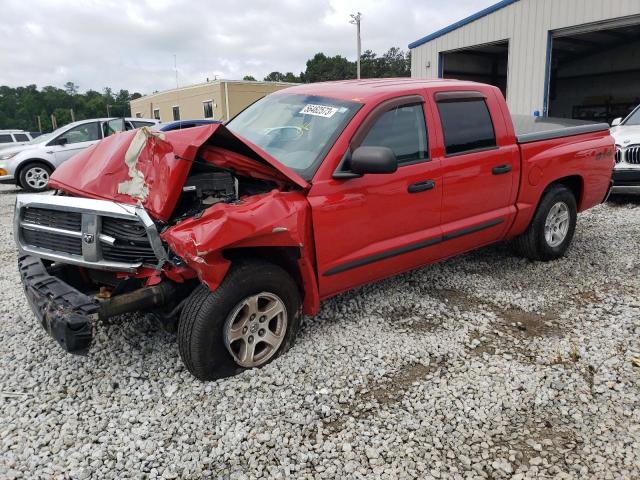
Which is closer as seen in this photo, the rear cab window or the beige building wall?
the rear cab window

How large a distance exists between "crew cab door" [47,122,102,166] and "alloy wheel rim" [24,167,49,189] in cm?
39

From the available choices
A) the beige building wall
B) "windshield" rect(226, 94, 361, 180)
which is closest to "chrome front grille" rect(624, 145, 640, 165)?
"windshield" rect(226, 94, 361, 180)

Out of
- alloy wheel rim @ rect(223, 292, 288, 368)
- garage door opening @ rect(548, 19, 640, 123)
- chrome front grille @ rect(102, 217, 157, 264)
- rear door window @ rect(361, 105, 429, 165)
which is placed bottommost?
alloy wheel rim @ rect(223, 292, 288, 368)

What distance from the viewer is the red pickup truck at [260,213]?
287cm

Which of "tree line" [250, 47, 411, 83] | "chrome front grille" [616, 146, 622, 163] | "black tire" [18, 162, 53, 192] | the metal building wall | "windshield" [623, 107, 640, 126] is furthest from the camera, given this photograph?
"tree line" [250, 47, 411, 83]

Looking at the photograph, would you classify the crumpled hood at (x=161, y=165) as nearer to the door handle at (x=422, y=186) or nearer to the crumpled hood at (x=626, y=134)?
the door handle at (x=422, y=186)

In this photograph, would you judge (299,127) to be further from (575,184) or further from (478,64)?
(478,64)

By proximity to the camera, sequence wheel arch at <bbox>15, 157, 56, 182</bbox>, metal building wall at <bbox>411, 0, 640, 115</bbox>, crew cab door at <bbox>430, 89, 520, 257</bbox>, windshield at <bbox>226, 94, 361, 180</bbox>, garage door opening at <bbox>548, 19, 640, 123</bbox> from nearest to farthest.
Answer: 1. windshield at <bbox>226, 94, 361, 180</bbox>
2. crew cab door at <bbox>430, 89, 520, 257</bbox>
3. wheel arch at <bbox>15, 157, 56, 182</bbox>
4. metal building wall at <bbox>411, 0, 640, 115</bbox>
5. garage door opening at <bbox>548, 19, 640, 123</bbox>

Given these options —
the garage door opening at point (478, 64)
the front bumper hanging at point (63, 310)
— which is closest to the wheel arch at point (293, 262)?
the front bumper hanging at point (63, 310)

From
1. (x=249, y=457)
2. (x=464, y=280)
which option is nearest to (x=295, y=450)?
(x=249, y=457)

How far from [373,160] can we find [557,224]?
122 inches

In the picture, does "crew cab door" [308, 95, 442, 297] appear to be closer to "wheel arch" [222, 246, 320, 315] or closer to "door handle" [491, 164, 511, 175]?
"wheel arch" [222, 246, 320, 315]

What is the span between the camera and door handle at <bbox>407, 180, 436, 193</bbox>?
373cm

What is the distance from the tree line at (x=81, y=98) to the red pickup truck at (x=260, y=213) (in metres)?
60.1
